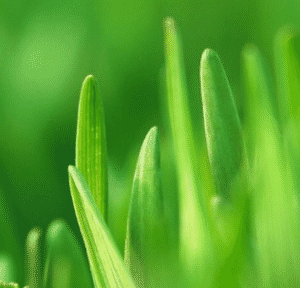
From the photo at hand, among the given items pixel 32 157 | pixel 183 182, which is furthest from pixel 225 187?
pixel 32 157

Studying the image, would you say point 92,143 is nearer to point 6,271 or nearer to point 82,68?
point 6,271

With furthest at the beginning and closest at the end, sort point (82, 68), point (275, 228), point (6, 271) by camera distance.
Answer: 1. point (82, 68)
2. point (6, 271)
3. point (275, 228)

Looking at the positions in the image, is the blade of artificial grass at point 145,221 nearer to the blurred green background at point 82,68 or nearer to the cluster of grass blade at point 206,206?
the cluster of grass blade at point 206,206

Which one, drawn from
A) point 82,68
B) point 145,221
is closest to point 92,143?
point 145,221

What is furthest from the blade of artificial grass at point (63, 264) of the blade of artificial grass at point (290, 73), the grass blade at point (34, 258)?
the blade of artificial grass at point (290, 73)

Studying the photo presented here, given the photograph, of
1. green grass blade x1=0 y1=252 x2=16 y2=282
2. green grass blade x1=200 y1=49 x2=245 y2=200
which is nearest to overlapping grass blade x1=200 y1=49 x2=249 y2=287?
green grass blade x1=200 y1=49 x2=245 y2=200

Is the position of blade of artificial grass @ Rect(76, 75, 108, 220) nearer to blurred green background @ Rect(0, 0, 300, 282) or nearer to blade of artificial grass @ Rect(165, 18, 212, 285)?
blade of artificial grass @ Rect(165, 18, 212, 285)

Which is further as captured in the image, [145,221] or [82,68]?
[82,68]

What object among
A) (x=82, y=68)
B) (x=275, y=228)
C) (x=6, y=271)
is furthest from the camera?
(x=82, y=68)
